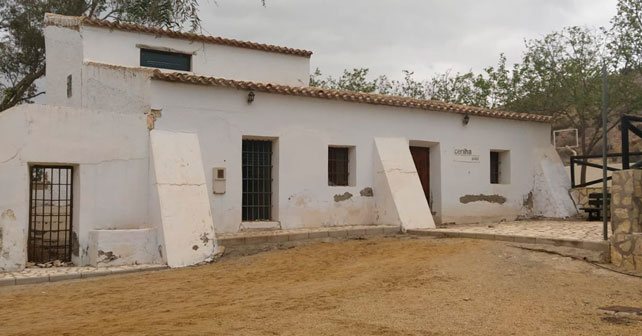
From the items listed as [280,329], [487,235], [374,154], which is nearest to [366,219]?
[374,154]

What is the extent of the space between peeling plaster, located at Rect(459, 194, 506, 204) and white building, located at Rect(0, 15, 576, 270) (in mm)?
42

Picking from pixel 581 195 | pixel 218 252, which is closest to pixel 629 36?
pixel 581 195

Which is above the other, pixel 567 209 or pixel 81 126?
pixel 81 126

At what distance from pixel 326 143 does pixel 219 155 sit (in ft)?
8.74

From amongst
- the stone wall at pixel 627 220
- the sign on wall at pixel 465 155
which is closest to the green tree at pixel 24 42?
the sign on wall at pixel 465 155

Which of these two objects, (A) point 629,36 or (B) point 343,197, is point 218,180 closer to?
(B) point 343,197

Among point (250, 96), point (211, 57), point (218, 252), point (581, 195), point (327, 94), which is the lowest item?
point (218, 252)

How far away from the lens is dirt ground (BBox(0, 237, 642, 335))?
4.86 m

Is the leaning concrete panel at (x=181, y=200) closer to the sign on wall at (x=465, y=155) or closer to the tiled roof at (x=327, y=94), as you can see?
the tiled roof at (x=327, y=94)

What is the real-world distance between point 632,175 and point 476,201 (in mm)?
6494

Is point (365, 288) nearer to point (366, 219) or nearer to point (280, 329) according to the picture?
point (280, 329)

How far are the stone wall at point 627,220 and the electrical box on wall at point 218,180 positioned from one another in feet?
22.6

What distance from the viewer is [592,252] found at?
28.1 feet

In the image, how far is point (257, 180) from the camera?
38.5ft
